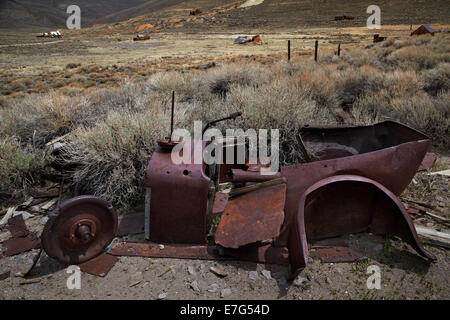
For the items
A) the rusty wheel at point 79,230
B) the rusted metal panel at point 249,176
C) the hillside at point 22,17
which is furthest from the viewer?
the hillside at point 22,17

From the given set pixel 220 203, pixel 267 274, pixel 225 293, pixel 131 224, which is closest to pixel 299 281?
pixel 267 274

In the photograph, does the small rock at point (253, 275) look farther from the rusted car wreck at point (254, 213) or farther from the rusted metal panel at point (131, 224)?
the rusted metal panel at point (131, 224)

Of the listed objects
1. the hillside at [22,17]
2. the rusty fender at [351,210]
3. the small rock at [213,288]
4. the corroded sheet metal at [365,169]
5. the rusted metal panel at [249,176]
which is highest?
the hillside at [22,17]

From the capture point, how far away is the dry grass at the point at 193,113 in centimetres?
412

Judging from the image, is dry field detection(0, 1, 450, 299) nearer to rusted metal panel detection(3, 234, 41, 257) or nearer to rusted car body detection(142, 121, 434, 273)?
rusted metal panel detection(3, 234, 41, 257)

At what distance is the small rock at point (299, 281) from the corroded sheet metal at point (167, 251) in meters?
0.69

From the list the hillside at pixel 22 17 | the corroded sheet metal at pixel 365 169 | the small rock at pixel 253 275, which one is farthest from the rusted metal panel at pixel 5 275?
the hillside at pixel 22 17

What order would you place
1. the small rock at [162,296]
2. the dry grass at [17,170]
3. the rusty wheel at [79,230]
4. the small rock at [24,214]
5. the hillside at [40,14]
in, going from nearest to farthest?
1. the small rock at [162,296]
2. the rusty wheel at [79,230]
3. the small rock at [24,214]
4. the dry grass at [17,170]
5. the hillside at [40,14]

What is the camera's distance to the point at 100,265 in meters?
2.84

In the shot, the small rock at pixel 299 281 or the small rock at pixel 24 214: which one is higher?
the small rock at pixel 24 214

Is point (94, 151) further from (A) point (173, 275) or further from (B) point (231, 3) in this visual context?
(B) point (231, 3)

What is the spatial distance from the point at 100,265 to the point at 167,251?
0.63m

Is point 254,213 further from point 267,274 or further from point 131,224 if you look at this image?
point 131,224

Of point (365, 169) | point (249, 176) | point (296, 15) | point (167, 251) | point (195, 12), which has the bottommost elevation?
point (167, 251)
